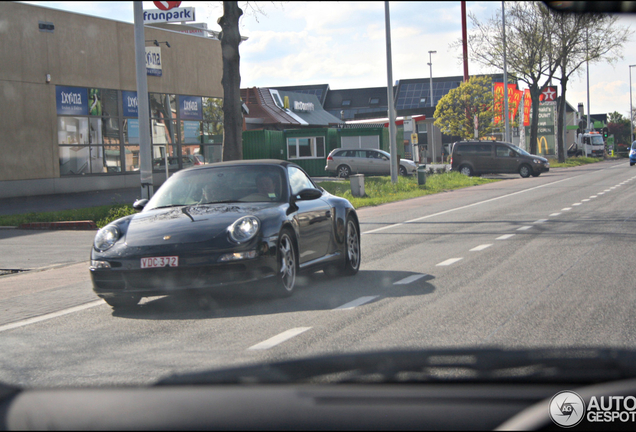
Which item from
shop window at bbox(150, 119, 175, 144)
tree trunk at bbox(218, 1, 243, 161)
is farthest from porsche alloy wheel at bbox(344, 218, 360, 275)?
shop window at bbox(150, 119, 175, 144)

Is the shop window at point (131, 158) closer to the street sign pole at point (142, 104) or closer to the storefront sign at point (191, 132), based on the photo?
the storefront sign at point (191, 132)

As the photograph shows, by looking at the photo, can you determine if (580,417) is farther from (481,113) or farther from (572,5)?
(481,113)

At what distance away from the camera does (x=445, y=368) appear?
87.2 inches

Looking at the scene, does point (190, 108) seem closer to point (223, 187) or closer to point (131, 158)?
point (131, 158)

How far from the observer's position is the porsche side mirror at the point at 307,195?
830 centimetres

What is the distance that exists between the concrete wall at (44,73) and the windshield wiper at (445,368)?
2568 cm

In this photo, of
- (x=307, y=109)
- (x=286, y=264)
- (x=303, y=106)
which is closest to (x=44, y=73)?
(x=286, y=264)

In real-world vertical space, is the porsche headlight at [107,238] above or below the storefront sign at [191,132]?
below

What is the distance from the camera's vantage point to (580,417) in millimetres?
1794

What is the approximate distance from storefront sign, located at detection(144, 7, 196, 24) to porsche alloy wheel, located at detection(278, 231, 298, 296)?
27.5 meters

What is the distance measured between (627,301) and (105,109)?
2677 cm

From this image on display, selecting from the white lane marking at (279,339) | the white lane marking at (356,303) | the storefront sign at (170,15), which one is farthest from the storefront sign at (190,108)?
the white lane marking at (279,339)

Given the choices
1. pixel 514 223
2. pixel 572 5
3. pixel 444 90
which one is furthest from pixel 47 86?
pixel 444 90

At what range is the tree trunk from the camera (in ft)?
67.5
